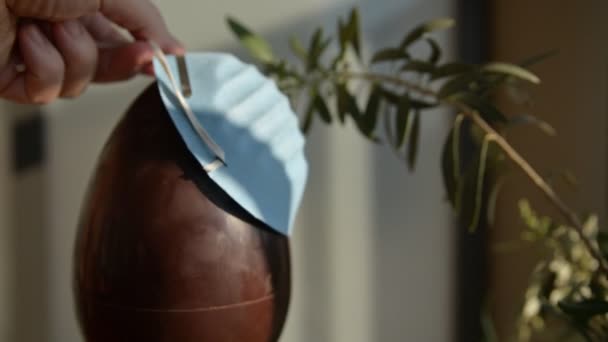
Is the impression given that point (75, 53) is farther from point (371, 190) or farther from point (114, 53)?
point (371, 190)

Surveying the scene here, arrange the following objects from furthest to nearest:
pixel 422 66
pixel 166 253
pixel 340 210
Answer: pixel 340 210
pixel 422 66
pixel 166 253

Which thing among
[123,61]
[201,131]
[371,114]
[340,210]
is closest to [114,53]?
[123,61]

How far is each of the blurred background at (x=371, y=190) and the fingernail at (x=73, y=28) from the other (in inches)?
6.0

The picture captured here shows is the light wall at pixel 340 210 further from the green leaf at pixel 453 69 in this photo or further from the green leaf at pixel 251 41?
the green leaf at pixel 453 69

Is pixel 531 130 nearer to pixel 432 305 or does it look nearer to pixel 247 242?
pixel 432 305

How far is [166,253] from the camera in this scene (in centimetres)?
43

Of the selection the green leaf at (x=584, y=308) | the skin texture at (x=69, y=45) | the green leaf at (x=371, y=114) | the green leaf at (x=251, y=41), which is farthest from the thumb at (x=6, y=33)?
the green leaf at (x=584, y=308)

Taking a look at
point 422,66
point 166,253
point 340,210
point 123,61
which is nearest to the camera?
point 166,253

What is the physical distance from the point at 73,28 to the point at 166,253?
186mm

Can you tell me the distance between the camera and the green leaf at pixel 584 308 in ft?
1.64

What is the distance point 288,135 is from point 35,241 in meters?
0.29

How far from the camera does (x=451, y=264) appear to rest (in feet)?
3.23

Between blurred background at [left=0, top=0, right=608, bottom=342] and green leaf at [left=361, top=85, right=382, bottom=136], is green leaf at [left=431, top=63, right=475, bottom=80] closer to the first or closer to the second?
green leaf at [left=361, top=85, right=382, bottom=136]

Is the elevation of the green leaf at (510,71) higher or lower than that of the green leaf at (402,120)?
higher
